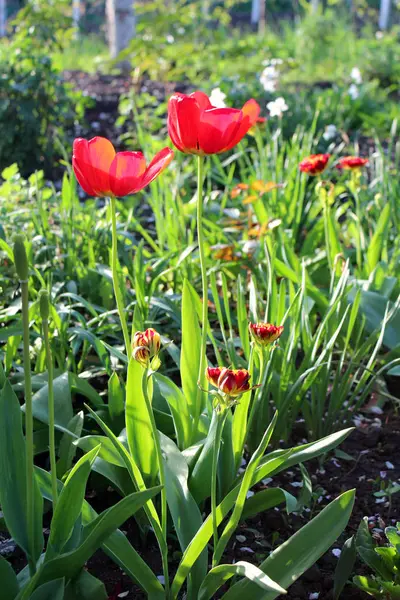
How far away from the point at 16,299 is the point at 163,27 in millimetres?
4492

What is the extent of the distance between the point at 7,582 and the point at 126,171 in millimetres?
640

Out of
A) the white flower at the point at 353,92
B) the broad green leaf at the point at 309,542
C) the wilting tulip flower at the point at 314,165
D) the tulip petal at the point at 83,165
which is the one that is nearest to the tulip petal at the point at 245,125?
the tulip petal at the point at 83,165

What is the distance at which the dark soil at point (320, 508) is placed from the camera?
1.30 meters

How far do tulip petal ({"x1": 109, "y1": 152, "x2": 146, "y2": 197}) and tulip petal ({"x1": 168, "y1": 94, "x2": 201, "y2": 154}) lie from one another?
9 cm

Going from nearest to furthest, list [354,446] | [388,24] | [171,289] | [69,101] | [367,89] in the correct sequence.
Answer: [354,446]
[171,289]
[69,101]
[367,89]
[388,24]

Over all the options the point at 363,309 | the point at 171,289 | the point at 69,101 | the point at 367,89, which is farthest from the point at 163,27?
the point at 363,309

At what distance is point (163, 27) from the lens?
5.90m

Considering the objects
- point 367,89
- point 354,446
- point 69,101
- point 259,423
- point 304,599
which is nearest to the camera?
point 304,599

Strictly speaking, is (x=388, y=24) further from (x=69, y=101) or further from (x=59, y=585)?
(x=59, y=585)

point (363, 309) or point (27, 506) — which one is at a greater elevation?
point (27, 506)

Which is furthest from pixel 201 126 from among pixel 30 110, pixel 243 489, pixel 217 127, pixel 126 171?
pixel 30 110

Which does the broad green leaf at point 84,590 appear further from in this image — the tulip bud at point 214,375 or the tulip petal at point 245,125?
the tulip petal at point 245,125

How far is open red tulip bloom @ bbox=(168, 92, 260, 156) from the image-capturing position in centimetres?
112

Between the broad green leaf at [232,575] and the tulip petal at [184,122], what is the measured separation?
651 mm
